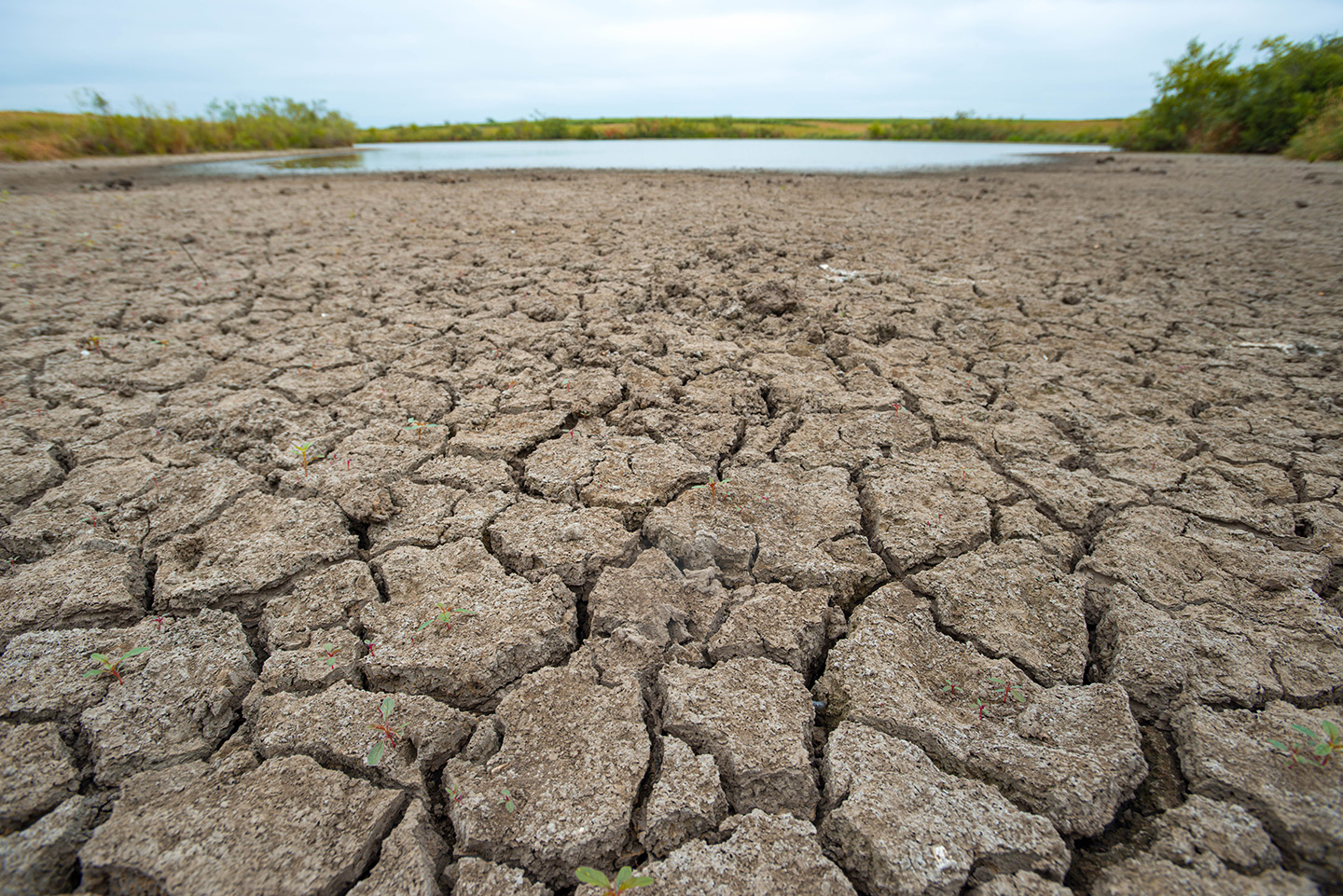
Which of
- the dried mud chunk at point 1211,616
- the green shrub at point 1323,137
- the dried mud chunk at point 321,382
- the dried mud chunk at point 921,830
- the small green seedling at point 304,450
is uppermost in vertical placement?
the green shrub at point 1323,137

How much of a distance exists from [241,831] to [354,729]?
21 centimetres

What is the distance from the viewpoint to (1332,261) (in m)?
4.08

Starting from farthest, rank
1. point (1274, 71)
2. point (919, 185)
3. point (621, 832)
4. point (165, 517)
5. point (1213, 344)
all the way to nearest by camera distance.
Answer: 1. point (1274, 71)
2. point (919, 185)
3. point (1213, 344)
4. point (165, 517)
5. point (621, 832)

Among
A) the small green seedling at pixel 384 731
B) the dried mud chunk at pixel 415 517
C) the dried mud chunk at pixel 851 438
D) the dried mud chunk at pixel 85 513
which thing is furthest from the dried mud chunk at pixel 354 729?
the dried mud chunk at pixel 851 438

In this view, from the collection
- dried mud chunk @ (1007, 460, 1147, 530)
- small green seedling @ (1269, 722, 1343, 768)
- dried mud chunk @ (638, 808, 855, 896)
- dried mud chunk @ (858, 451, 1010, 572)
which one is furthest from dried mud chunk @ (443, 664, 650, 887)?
dried mud chunk @ (1007, 460, 1147, 530)

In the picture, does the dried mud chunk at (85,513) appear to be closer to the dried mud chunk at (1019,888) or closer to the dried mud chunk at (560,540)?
the dried mud chunk at (560,540)

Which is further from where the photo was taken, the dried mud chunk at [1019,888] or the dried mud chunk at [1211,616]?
the dried mud chunk at [1211,616]

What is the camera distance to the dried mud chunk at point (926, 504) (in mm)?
1613

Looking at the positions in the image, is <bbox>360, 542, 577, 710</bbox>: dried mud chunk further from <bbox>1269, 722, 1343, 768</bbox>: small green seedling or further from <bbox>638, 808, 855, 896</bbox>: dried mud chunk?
<bbox>1269, 722, 1343, 768</bbox>: small green seedling

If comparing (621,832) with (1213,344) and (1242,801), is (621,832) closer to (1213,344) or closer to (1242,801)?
(1242,801)

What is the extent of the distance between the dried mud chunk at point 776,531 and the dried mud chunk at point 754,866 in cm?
61

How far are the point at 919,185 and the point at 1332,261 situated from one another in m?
4.83

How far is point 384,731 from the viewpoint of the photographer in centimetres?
112

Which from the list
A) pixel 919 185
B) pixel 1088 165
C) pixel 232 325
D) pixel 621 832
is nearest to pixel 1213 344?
pixel 621 832
